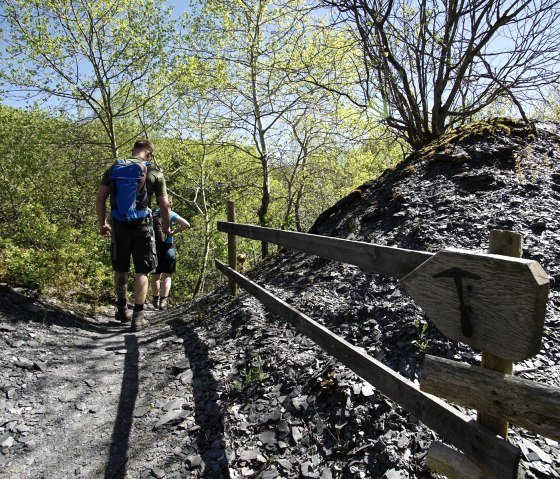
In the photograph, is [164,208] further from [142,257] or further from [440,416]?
[440,416]

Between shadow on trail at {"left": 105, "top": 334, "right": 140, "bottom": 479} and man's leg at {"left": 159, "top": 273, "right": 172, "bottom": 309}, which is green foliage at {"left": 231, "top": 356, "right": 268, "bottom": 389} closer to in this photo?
shadow on trail at {"left": 105, "top": 334, "right": 140, "bottom": 479}

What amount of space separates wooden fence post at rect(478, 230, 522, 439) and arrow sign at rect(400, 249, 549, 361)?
3.7 inches

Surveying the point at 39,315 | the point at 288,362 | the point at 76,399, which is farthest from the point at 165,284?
the point at 288,362

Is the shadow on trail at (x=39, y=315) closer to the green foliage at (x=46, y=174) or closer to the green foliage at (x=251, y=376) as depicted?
the green foliage at (x=251, y=376)

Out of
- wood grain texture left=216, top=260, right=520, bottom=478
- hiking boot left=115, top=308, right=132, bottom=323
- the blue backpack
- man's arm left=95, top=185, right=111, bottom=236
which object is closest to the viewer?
wood grain texture left=216, top=260, right=520, bottom=478

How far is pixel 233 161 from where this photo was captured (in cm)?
1845

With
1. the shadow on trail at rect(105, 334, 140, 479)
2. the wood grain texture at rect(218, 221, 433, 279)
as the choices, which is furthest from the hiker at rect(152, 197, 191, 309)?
the wood grain texture at rect(218, 221, 433, 279)

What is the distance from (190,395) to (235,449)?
95cm

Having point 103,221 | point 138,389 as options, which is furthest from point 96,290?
point 138,389

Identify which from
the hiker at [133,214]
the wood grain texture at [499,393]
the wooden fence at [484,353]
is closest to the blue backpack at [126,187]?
the hiker at [133,214]

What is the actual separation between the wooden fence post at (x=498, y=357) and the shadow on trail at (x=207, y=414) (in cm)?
176

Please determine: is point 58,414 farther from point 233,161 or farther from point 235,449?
point 233,161

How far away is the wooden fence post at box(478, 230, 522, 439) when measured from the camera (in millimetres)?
1495

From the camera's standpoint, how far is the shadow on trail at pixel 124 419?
275 centimetres
